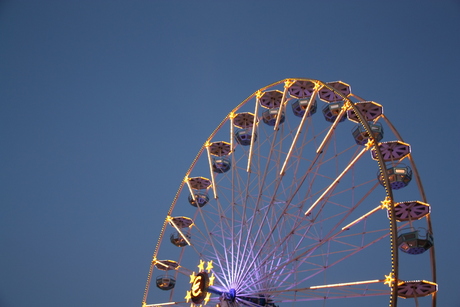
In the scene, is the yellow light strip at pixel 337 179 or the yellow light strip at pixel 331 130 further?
the yellow light strip at pixel 331 130

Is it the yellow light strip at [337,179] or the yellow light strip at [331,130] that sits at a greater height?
the yellow light strip at [331,130]

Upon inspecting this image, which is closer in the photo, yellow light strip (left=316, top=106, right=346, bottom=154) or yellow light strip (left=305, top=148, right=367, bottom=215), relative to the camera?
yellow light strip (left=305, top=148, right=367, bottom=215)

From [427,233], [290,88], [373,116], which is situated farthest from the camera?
[290,88]

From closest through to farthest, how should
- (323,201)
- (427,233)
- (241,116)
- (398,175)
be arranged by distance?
(427,233) < (398,175) < (323,201) < (241,116)

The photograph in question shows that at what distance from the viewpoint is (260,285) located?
1556 centimetres

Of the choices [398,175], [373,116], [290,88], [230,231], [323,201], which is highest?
[290,88]

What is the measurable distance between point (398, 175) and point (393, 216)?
2961 millimetres

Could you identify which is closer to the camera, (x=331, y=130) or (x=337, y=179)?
(x=337, y=179)

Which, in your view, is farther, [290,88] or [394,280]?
[290,88]

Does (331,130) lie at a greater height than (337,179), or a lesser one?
greater

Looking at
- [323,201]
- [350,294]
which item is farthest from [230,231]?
[350,294]

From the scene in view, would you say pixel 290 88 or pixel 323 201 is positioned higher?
pixel 290 88

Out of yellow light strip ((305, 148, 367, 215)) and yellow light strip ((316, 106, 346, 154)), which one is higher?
yellow light strip ((316, 106, 346, 154))

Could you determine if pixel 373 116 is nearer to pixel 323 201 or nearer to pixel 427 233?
pixel 323 201
